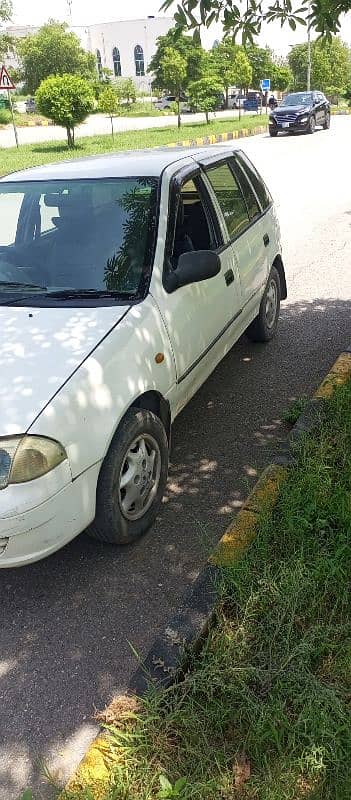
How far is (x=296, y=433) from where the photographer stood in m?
3.85

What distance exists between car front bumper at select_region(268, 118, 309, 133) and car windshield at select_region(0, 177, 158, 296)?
1016 inches

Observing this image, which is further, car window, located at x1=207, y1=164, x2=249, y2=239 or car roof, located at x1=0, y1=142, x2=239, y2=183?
car window, located at x1=207, y1=164, x2=249, y2=239

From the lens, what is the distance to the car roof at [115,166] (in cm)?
393

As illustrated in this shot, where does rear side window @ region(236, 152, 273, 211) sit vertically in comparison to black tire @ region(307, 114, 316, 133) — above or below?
above

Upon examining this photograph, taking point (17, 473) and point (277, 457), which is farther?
point (277, 457)

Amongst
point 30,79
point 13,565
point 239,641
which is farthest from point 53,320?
point 30,79

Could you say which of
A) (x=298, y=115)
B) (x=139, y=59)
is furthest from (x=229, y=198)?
(x=139, y=59)

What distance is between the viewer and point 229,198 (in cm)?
464

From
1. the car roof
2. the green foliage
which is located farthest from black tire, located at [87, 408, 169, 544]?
the green foliage

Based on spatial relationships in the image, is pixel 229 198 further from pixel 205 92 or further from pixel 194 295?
pixel 205 92

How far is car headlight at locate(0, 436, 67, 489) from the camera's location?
99.2 inches

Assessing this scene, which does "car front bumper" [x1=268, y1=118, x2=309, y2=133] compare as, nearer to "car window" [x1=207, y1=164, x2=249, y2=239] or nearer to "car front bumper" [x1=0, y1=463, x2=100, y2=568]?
"car window" [x1=207, y1=164, x2=249, y2=239]

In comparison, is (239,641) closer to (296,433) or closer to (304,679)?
(304,679)

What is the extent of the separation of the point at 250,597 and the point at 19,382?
4.24 feet
